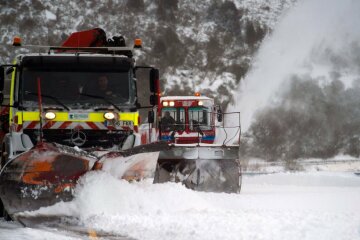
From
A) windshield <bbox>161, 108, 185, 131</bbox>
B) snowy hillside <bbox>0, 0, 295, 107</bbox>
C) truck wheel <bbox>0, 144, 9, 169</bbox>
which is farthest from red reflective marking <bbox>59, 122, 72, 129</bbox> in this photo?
snowy hillside <bbox>0, 0, 295, 107</bbox>

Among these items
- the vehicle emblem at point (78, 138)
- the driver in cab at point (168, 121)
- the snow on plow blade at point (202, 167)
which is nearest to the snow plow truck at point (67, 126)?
the vehicle emblem at point (78, 138)

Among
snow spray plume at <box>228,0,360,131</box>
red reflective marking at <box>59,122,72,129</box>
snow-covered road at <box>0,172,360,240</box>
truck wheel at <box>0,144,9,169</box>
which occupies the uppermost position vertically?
snow spray plume at <box>228,0,360,131</box>

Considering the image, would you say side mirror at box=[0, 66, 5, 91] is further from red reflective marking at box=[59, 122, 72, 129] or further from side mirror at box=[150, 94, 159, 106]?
side mirror at box=[150, 94, 159, 106]

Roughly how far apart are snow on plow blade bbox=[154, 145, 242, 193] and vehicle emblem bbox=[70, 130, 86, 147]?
152 inches

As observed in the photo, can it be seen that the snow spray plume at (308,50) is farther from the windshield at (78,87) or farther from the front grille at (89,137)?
the front grille at (89,137)

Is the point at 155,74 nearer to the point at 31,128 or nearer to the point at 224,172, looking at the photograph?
the point at 31,128

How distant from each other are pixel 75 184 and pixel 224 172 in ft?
18.7

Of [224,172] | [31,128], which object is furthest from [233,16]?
[31,128]

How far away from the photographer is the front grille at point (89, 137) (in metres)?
8.77

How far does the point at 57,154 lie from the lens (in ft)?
24.8

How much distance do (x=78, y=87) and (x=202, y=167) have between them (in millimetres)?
4661

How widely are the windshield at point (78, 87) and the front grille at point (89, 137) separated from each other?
434 millimetres

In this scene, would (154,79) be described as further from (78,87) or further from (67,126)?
(67,126)

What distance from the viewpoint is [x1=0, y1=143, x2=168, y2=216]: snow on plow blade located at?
7.41 m
